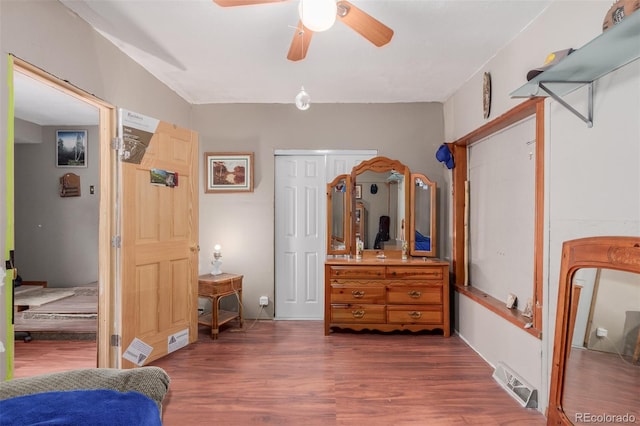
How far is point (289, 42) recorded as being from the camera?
2568mm

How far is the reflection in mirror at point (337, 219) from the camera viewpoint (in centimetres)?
385

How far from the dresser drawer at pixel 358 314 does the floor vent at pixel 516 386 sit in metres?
1.16

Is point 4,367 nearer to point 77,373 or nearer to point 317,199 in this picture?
point 77,373

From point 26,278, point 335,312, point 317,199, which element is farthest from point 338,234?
point 26,278

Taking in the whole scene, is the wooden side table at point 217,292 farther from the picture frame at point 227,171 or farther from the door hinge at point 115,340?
the picture frame at point 227,171

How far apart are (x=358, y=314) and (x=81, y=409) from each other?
2.71 meters

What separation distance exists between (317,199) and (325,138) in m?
0.74

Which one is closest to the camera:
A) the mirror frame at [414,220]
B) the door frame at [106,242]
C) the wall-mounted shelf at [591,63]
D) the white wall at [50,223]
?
the wall-mounted shelf at [591,63]

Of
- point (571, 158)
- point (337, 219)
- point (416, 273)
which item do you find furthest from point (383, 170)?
point (571, 158)

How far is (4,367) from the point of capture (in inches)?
69.6

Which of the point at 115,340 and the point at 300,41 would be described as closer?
the point at 300,41

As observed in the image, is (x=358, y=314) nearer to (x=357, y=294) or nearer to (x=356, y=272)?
(x=357, y=294)

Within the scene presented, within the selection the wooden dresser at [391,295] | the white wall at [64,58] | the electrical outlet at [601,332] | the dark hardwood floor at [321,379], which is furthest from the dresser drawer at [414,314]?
the white wall at [64,58]

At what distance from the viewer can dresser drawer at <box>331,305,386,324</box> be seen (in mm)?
3473
